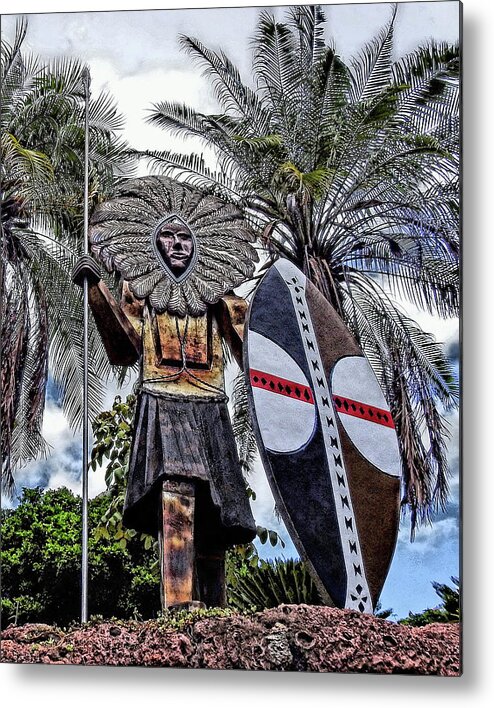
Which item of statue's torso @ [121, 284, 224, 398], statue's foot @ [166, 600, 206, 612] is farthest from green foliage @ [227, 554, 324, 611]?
statue's torso @ [121, 284, 224, 398]

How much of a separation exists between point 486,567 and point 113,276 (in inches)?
96.9

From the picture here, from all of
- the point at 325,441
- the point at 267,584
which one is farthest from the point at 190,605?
the point at 325,441

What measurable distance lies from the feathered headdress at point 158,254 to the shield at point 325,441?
31cm

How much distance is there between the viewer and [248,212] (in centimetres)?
837

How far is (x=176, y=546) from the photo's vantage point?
8.18 m

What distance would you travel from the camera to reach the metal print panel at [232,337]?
808 centimetres

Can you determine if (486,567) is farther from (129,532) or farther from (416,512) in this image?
(129,532)

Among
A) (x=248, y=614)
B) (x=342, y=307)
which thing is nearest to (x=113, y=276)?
(x=342, y=307)

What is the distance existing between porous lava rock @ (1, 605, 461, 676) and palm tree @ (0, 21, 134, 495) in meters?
0.88

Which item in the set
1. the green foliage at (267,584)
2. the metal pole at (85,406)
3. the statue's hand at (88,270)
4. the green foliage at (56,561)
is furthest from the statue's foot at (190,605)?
the statue's hand at (88,270)

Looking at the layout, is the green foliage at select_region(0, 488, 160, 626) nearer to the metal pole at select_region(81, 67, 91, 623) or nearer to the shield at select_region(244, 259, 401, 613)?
the metal pole at select_region(81, 67, 91, 623)

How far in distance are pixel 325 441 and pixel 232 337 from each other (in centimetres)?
74

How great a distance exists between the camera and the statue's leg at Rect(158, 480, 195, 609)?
8.16m

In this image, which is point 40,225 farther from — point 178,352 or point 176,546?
point 176,546
